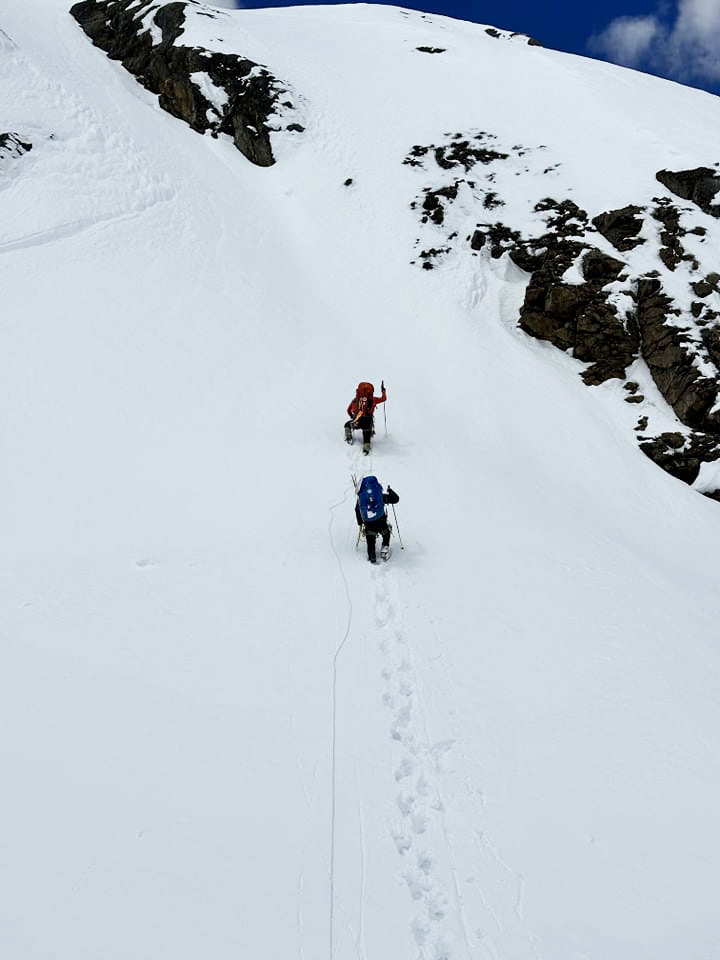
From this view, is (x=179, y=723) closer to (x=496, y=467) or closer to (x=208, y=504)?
(x=208, y=504)

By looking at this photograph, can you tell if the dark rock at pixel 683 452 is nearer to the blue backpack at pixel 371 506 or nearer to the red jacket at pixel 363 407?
the red jacket at pixel 363 407

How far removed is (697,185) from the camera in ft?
66.5

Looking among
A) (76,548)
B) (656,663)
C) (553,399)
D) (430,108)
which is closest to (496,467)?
(553,399)

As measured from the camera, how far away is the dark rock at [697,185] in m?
Answer: 19.9

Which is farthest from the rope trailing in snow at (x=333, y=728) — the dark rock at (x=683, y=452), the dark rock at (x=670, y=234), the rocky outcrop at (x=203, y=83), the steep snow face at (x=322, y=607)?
the rocky outcrop at (x=203, y=83)

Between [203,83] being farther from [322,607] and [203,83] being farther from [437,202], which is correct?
[322,607]

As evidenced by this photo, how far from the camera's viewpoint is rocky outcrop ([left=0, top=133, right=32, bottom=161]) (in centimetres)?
2170

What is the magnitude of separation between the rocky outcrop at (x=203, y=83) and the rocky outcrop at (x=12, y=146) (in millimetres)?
10320

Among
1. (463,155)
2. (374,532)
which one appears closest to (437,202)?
(463,155)

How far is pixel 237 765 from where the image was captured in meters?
5.23

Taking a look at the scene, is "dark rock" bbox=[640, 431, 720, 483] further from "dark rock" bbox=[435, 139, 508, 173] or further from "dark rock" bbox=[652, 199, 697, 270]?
"dark rock" bbox=[435, 139, 508, 173]

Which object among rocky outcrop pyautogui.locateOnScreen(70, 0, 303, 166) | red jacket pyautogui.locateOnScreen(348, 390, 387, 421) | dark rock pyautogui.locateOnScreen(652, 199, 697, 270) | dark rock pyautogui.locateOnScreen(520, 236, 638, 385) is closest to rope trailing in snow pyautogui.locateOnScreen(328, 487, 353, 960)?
red jacket pyautogui.locateOnScreen(348, 390, 387, 421)

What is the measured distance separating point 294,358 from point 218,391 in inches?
132

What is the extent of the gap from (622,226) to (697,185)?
10.5 ft
